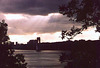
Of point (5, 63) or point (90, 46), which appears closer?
point (90, 46)

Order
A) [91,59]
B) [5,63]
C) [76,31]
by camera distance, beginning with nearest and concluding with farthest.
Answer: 1. [91,59]
2. [76,31]
3. [5,63]

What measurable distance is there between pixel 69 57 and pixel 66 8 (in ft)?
8.72

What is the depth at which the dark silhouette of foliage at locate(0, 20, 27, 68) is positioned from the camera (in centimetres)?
1603

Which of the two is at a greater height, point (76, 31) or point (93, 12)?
point (93, 12)

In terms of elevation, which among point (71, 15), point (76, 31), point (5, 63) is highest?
point (71, 15)

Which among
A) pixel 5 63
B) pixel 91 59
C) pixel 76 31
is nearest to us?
pixel 91 59

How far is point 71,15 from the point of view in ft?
47.0

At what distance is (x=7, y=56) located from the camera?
1631 centimetres

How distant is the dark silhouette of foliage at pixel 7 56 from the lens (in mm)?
16031

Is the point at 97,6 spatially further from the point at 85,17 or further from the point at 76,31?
the point at 76,31

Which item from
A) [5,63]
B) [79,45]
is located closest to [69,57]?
[79,45]

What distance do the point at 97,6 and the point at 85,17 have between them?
33.0 inches

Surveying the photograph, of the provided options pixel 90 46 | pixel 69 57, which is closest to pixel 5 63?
pixel 69 57

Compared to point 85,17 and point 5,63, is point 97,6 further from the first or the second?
point 5,63
